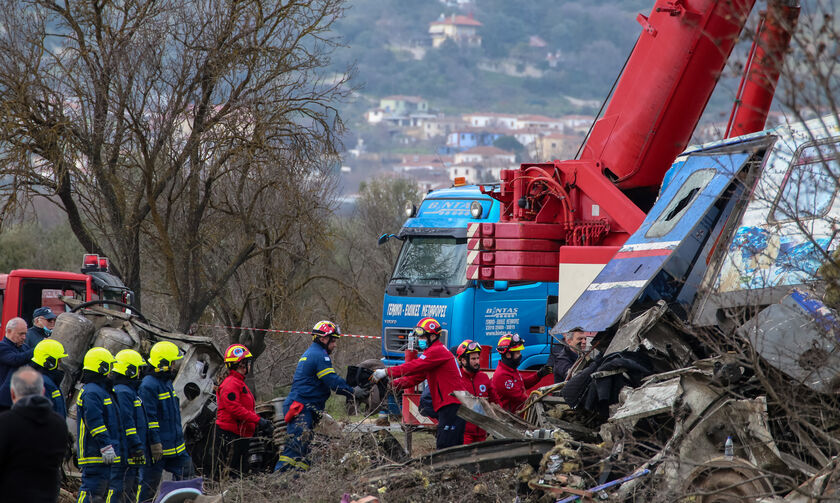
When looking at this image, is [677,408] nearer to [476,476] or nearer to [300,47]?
[476,476]

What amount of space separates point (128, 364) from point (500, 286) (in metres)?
5.45

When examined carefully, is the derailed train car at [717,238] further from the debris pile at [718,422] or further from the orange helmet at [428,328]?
the orange helmet at [428,328]

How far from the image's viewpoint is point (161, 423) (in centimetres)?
895

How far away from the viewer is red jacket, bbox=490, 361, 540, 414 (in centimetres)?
1048

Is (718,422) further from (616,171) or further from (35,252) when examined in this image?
(35,252)

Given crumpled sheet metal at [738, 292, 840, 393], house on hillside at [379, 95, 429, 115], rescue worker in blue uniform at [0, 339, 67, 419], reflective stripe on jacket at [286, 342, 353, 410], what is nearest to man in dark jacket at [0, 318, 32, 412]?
rescue worker in blue uniform at [0, 339, 67, 419]

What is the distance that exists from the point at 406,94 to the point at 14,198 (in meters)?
181

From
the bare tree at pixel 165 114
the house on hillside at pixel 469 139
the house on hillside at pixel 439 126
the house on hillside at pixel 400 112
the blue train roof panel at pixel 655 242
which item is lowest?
the blue train roof panel at pixel 655 242

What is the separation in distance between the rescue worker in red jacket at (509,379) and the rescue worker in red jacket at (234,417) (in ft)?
8.24

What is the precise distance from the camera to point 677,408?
6.64m

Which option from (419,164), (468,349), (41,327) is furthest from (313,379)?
(419,164)

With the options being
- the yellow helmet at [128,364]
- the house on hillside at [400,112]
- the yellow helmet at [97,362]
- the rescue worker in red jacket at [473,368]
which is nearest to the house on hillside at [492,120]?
the house on hillside at [400,112]

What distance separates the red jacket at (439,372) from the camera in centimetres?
916

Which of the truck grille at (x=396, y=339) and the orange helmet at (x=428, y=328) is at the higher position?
the orange helmet at (x=428, y=328)
